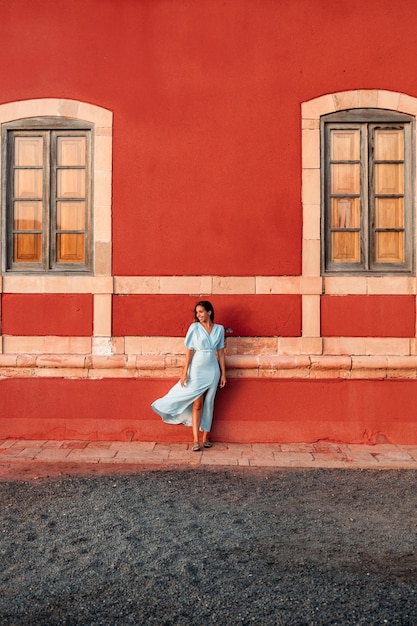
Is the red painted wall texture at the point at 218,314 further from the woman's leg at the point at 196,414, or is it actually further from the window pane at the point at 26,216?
the window pane at the point at 26,216

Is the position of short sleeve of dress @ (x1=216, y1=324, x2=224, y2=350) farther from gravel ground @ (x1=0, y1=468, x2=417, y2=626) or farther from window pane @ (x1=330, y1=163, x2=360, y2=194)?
window pane @ (x1=330, y1=163, x2=360, y2=194)

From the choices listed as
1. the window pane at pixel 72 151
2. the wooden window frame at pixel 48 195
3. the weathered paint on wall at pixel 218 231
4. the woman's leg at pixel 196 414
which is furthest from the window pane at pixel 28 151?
the woman's leg at pixel 196 414

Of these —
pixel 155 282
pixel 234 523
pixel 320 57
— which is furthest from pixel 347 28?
pixel 234 523

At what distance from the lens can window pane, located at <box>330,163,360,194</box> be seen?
712 cm

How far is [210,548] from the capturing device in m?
3.96

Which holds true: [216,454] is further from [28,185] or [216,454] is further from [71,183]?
[28,185]

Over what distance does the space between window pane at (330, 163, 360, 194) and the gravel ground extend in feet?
10.3

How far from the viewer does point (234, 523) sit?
14.6ft

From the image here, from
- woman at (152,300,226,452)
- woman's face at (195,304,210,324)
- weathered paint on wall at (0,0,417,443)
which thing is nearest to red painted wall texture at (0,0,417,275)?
weathered paint on wall at (0,0,417,443)

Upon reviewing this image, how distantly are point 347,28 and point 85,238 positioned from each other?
3681 mm

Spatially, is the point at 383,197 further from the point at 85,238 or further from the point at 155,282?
the point at 85,238

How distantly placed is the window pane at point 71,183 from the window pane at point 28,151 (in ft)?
0.98

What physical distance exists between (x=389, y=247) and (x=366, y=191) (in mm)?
671

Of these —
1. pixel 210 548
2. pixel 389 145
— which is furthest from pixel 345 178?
pixel 210 548
